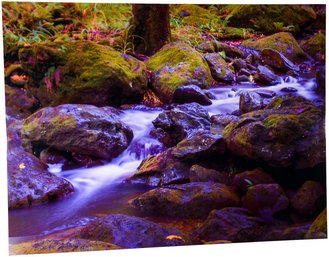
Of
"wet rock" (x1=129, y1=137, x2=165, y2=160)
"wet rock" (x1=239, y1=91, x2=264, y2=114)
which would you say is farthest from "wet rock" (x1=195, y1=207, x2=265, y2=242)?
"wet rock" (x1=239, y1=91, x2=264, y2=114)

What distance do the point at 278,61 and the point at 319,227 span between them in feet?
4.36

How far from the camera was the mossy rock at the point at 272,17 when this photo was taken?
335 cm

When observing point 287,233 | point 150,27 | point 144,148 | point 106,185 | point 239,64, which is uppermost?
point 150,27

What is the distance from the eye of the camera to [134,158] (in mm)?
3242

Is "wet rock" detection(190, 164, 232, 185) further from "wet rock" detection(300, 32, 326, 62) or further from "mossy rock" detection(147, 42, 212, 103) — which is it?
"wet rock" detection(300, 32, 326, 62)

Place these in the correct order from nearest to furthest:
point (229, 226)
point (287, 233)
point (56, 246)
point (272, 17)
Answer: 1. point (56, 246)
2. point (229, 226)
3. point (287, 233)
4. point (272, 17)

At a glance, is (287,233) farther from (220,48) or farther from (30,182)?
(30,182)

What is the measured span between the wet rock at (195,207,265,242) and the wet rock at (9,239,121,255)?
71 centimetres

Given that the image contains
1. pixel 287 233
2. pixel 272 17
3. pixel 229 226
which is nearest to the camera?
pixel 229 226

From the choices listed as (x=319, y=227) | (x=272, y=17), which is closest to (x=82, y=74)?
(x=272, y=17)

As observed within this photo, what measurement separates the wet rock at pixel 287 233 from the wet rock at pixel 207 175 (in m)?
0.49

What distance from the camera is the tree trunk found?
3250 mm

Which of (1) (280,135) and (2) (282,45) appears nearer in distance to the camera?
(1) (280,135)

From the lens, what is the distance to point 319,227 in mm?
3352
